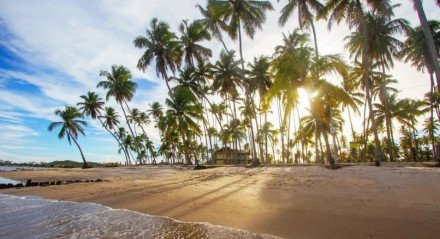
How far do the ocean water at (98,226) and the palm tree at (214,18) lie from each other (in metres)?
19.9

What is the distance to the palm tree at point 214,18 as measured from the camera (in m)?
24.4

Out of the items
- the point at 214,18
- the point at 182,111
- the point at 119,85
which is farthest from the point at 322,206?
the point at 119,85

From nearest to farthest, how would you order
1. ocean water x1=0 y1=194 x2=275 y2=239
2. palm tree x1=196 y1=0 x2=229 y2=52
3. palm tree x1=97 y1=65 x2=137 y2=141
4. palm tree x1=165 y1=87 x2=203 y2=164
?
ocean water x1=0 y1=194 x2=275 y2=239, palm tree x1=196 y1=0 x2=229 y2=52, palm tree x1=165 y1=87 x2=203 y2=164, palm tree x1=97 y1=65 x2=137 y2=141

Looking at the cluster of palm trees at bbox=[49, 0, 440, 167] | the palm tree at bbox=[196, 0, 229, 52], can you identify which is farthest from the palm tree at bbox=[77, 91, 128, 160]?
the palm tree at bbox=[196, 0, 229, 52]

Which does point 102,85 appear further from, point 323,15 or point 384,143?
point 384,143

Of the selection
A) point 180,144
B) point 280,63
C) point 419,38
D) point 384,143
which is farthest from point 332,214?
point 180,144

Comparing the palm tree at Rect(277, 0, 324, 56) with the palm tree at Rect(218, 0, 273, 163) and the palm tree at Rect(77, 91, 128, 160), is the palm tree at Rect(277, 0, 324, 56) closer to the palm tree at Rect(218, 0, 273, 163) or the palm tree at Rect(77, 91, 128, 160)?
the palm tree at Rect(218, 0, 273, 163)

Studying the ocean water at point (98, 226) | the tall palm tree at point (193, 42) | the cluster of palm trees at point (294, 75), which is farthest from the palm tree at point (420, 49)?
the ocean water at point (98, 226)

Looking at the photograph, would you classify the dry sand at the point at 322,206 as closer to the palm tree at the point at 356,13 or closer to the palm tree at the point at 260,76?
the palm tree at the point at 356,13

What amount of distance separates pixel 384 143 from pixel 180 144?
127 feet

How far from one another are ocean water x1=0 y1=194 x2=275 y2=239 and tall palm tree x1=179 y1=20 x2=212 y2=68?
88.6ft

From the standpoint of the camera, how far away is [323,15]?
21.9 metres

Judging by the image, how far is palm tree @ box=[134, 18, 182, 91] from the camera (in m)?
33.1

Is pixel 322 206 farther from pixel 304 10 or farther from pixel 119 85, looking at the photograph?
pixel 119 85
